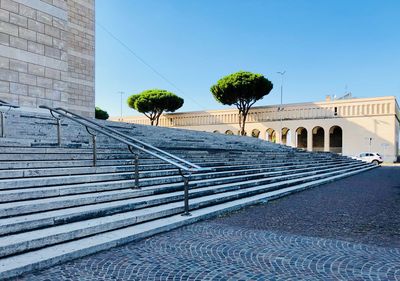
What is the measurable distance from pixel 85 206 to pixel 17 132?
13.5ft

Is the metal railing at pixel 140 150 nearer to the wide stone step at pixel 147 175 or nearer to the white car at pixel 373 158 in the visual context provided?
the wide stone step at pixel 147 175

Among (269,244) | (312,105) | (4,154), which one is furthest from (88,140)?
(312,105)

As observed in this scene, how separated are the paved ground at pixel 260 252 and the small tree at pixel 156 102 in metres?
45.8

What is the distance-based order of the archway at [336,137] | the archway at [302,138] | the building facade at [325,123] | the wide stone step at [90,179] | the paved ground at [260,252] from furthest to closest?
the archway at [302,138] < the archway at [336,137] < the building facade at [325,123] < the wide stone step at [90,179] < the paved ground at [260,252]

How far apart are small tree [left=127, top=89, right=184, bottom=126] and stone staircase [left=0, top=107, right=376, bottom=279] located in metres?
41.4

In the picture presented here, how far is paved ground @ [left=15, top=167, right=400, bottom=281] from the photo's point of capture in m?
3.23

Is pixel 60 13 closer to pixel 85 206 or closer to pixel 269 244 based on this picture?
pixel 85 206

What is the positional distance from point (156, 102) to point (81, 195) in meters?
46.4

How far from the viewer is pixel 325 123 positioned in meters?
42.4

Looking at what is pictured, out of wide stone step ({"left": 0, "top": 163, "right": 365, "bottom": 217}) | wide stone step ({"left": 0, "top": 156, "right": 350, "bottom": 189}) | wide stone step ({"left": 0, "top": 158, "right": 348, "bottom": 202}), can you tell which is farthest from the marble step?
wide stone step ({"left": 0, "top": 156, "right": 350, "bottom": 189})

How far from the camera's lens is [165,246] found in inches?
161

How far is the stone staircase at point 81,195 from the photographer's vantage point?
366cm

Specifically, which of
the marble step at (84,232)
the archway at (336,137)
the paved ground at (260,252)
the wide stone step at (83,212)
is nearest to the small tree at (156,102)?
the archway at (336,137)

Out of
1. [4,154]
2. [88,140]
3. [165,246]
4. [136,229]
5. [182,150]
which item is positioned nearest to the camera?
[165,246]
